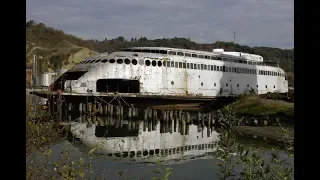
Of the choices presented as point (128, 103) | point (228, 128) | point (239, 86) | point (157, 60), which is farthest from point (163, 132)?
point (228, 128)

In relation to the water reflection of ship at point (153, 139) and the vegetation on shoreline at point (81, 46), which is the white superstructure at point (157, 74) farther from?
the vegetation on shoreline at point (81, 46)

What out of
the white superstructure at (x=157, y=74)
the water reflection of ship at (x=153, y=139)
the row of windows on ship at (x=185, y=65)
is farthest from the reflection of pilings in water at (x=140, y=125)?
the row of windows on ship at (x=185, y=65)

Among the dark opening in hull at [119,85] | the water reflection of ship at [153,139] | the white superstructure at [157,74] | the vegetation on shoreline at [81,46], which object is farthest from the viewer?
the vegetation on shoreline at [81,46]

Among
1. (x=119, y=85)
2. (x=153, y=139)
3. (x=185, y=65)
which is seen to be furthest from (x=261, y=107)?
(x=119, y=85)

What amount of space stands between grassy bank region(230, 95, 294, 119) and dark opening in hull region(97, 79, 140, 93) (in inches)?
412

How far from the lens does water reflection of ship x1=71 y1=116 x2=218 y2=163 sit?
17534 mm

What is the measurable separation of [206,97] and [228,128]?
34663 mm

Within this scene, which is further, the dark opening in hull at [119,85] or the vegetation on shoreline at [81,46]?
the vegetation on shoreline at [81,46]

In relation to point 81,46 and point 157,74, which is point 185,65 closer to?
point 157,74

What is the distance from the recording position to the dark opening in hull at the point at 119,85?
35.1 m

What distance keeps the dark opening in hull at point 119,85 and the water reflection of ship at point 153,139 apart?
499cm

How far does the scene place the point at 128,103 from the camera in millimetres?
32969

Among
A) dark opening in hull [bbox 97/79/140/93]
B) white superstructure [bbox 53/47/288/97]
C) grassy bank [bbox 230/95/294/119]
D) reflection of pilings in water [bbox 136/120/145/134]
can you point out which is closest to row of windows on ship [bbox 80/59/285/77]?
white superstructure [bbox 53/47/288/97]
